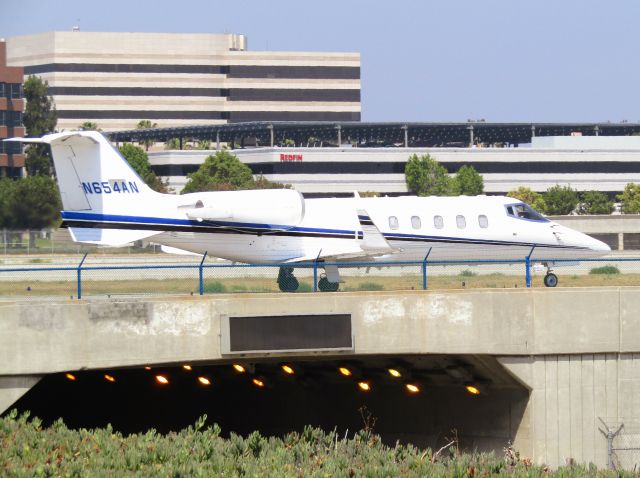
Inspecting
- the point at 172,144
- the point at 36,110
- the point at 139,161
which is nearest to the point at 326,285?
the point at 139,161

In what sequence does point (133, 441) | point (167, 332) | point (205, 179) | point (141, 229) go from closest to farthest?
point (133, 441), point (167, 332), point (141, 229), point (205, 179)

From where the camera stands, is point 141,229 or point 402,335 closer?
point 402,335

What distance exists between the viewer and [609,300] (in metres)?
29.3

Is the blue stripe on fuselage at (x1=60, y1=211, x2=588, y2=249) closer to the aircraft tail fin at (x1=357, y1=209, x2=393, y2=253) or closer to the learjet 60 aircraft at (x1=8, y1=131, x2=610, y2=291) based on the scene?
the learjet 60 aircraft at (x1=8, y1=131, x2=610, y2=291)

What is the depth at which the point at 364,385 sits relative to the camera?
106 ft

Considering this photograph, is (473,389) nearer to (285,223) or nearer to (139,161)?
(285,223)

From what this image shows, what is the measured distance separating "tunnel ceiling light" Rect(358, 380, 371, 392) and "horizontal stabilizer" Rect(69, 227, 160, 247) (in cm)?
831

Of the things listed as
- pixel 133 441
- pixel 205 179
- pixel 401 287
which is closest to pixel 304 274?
pixel 401 287

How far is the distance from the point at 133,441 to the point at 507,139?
15107cm

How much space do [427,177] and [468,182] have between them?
446 centimetres

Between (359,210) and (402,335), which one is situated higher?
(359,210)

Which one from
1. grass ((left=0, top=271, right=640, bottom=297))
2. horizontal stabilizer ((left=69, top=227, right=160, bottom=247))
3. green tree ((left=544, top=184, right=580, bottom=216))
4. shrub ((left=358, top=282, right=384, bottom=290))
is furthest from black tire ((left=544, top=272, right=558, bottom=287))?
green tree ((left=544, top=184, right=580, bottom=216))

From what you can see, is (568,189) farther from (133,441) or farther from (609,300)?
(133,441)

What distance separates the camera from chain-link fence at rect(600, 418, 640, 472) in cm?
2877
